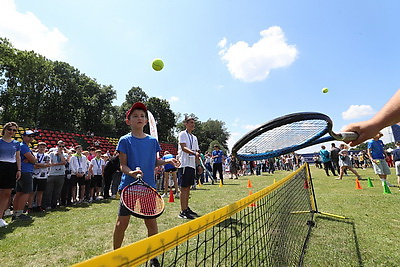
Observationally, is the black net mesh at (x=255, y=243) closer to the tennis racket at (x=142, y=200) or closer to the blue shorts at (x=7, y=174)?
the tennis racket at (x=142, y=200)

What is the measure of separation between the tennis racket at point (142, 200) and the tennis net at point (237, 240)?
42 centimetres

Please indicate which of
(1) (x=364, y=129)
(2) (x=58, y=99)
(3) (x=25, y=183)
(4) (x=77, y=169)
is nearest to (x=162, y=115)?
(2) (x=58, y=99)

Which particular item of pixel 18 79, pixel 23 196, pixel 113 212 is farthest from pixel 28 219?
pixel 18 79

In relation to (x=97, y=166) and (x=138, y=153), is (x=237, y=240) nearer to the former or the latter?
(x=138, y=153)

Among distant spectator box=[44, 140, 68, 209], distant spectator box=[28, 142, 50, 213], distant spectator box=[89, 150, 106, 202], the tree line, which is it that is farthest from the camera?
the tree line

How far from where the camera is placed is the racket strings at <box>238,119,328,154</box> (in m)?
2.64

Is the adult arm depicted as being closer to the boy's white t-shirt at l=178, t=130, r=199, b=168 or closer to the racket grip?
the racket grip

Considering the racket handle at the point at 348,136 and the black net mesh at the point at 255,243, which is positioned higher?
the racket handle at the point at 348,136

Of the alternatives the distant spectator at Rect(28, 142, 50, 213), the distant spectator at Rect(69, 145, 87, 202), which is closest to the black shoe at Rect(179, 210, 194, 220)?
the distant spectator at Rect(28, 142, 50, 213)

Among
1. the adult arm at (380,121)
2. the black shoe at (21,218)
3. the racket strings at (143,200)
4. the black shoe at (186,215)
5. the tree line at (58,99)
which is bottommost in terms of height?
the black shoe at (21,218)

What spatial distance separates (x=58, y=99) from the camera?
44344 mm

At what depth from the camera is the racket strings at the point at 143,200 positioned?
2206mm

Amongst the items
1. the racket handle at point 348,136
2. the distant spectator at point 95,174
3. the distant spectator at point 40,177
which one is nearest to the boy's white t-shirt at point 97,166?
the distant spectator at point 95,174

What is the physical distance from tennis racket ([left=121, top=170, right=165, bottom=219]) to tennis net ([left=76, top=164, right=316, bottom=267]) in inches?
16.7
